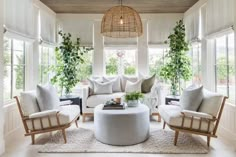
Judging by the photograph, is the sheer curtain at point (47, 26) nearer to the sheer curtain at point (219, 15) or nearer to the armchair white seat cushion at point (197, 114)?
the armchair white seat cushion at point (197, 114)

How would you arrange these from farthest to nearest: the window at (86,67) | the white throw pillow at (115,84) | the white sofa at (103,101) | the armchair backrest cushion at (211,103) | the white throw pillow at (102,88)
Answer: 1. the window at (86,67)
2. the white throw pillow at (115,84)
3. the white throw pillow at (102,88)
4. the white sofa at (103,101)
5. the armchair backrest cushion at (211,103)

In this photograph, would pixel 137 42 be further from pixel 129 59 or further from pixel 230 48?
pixel 230 48

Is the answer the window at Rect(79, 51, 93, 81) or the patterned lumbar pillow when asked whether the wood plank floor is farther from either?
the window at Rect(79, 51, 93, 81)

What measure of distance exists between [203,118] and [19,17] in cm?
369

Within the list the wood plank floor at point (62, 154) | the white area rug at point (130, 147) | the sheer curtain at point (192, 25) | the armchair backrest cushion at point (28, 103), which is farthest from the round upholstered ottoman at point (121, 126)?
the sheer curtain at point (192, 25)

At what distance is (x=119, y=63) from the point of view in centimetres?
636

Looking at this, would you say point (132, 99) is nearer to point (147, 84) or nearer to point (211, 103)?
point (211, 103)

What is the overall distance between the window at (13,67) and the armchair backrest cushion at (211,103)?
11.1ft

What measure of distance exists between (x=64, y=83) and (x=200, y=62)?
11.3 ft

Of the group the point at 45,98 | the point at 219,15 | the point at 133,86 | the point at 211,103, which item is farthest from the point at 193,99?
the point at 45,98

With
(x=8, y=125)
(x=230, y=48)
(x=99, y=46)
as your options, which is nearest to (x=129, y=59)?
(x=99, y=46)

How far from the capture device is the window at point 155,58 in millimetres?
6320

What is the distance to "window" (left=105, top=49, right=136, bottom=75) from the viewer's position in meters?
6.36

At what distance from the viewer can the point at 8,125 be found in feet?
11.7
